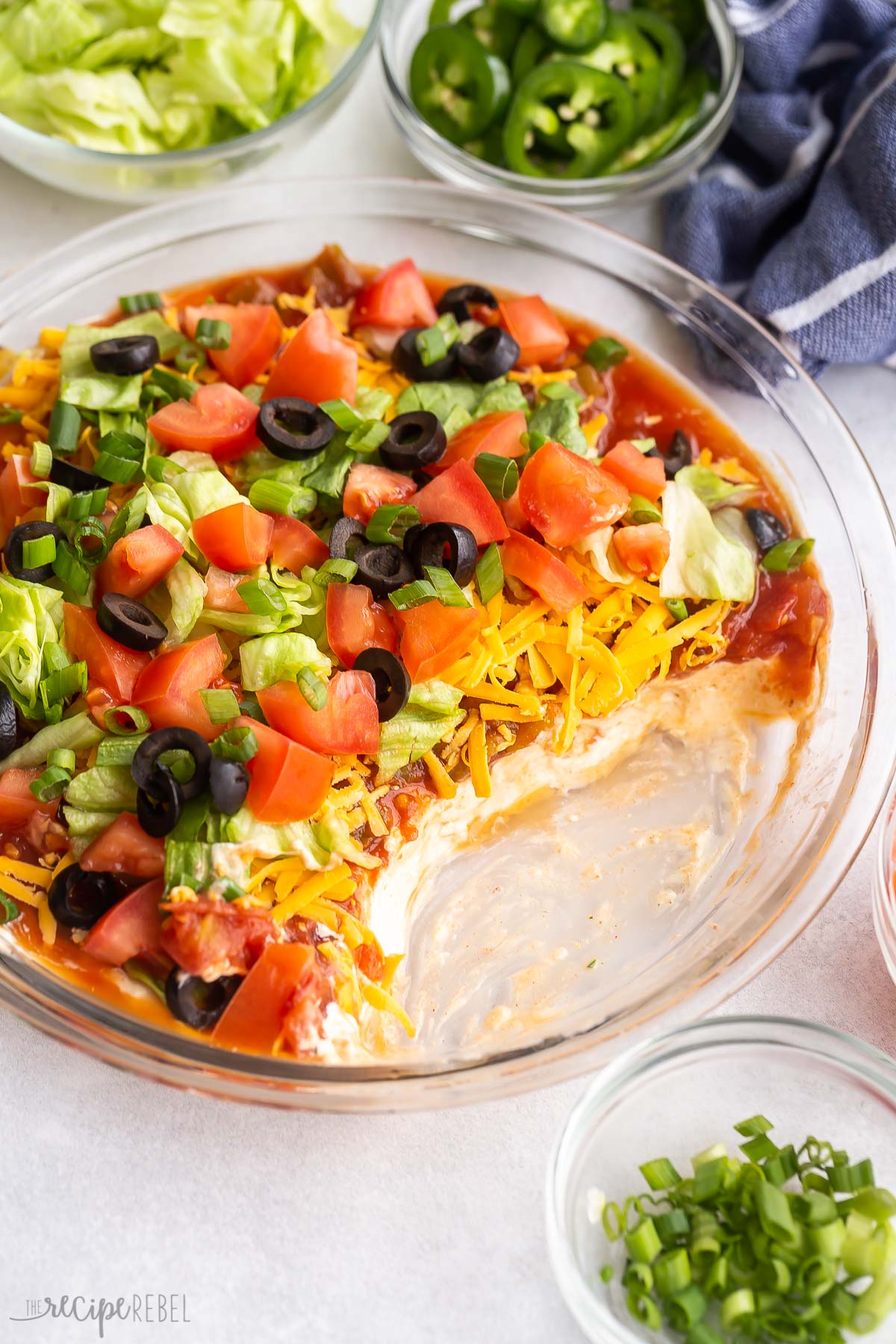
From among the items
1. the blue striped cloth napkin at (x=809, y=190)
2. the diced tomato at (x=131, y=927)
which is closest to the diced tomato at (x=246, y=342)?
the blue striped cloth napkin at (x=809, y=190)

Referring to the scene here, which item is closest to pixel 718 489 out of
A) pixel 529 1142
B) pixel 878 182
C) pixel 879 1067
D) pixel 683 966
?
pixel 878 182

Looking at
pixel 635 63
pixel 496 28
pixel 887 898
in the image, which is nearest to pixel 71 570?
pixel 887 898

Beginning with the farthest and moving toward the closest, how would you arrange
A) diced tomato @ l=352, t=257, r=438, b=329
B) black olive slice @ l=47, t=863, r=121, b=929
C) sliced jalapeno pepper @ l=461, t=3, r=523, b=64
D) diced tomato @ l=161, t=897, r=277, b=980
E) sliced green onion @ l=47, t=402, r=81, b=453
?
1. sliced jalapeno pepper @ l=461, t=3, r=523, b=64
2. diced tomato @ l=352, t=257, r=438, b=329
3. sliced green onion @ l=47, t=402, r=81, b=453
4. black olive slice @ l=47, t=863, r=121, b=929
5. diced tomato @ l=161, t=897, r=277, b=980

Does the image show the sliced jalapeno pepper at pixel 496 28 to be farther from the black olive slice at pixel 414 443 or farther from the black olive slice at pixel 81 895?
the black olive slice at pixel 81 895

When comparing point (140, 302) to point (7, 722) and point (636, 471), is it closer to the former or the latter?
point (7, 722)

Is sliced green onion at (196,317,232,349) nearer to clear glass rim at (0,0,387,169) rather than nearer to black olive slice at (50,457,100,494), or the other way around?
black olive slice at (50,457,100,494)

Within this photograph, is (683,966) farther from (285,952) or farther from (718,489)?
(718,489)

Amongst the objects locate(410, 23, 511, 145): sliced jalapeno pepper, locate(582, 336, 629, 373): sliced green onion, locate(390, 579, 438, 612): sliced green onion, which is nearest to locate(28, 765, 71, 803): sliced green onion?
locate(390, 579, 438, 612): sliced green onion
